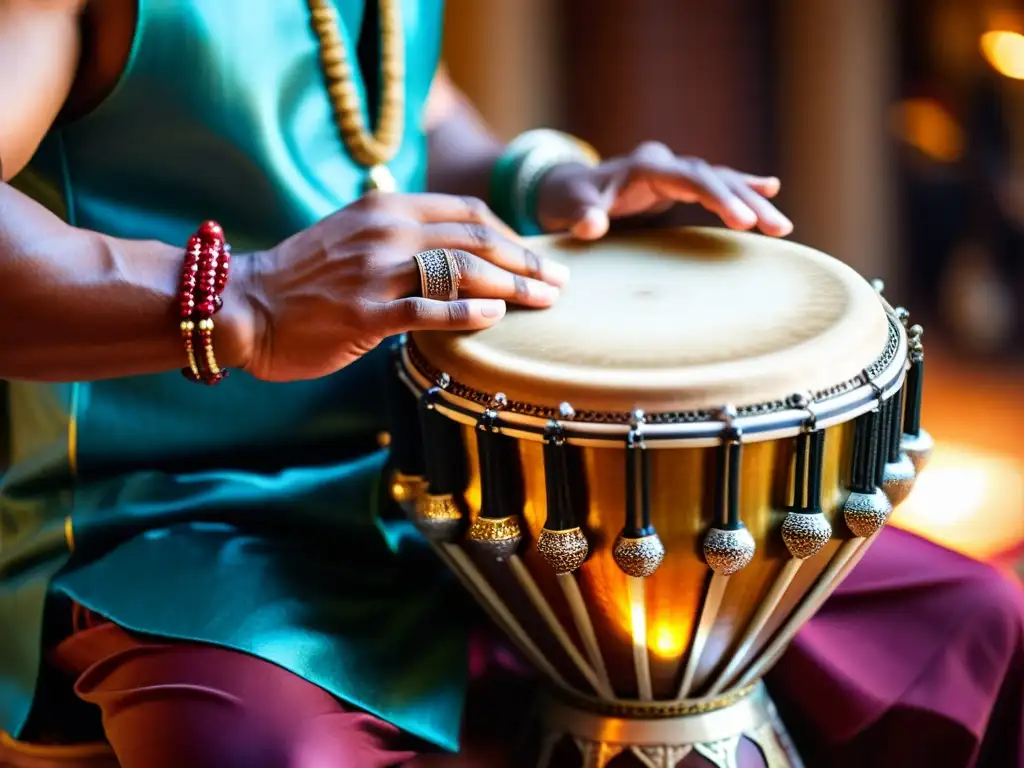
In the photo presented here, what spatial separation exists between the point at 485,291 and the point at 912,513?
1109mm

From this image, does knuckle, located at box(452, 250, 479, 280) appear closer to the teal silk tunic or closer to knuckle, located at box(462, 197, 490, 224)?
knuckle, located at box(462, 197, 490, 224)

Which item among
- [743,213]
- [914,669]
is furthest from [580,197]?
[914,669]

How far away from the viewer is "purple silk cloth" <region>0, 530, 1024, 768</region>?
31.6 inches

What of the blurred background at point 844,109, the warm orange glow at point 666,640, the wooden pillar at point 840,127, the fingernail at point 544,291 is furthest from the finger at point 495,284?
the wooden pillar at point 840,127

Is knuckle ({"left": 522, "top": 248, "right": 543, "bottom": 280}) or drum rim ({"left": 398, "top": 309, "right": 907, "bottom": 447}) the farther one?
knuckle ({"left": 522, "top": 248, "right": 543, "bottom": 280})

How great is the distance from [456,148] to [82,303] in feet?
1.62

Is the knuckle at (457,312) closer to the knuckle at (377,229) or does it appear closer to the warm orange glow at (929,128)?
the knuckle at (377,229)

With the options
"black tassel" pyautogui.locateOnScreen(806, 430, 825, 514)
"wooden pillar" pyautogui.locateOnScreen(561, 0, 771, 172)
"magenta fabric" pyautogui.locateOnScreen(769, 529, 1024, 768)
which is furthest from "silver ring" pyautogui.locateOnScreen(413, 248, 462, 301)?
→ "wooden pillar" pyautogui.locateOnScreen(561, 0, 771, 172)

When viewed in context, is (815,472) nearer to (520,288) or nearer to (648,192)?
(520,288)

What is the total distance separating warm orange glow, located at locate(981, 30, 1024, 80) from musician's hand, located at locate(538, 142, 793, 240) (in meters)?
1.58

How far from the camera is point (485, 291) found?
835 millimetres

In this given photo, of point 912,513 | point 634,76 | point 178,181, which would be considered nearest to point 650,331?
point 178,181

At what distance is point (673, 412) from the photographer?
74 cm

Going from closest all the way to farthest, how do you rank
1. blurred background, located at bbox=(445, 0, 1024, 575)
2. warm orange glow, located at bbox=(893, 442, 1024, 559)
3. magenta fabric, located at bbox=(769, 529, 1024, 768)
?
1. magenta fabric, located at bbox=(769, 529, 1024, 768)
2. warm orange glow, located at bbox=(893, 442, 1024, 559)
3. blurred background, located at bbox=(445, 0, 1024, 575)
